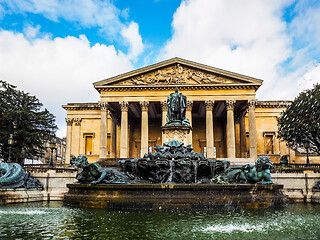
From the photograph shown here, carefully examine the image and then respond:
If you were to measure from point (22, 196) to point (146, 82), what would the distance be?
28964 millimetres

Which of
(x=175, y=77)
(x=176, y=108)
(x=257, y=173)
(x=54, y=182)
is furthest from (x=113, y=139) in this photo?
(x=257, y=173)

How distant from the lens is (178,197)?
877cm

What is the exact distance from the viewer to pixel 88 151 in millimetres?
48844

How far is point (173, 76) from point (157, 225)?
34.2m

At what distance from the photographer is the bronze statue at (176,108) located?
14.9m

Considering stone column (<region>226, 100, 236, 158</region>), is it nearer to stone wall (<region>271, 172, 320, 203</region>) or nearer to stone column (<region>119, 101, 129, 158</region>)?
stone column (<region>119, 101, 129, 158</region>)

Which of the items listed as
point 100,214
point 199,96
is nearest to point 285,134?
point 199,96

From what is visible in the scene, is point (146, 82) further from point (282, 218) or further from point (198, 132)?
point (282, 218)

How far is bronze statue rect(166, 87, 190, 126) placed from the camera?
1486 cm

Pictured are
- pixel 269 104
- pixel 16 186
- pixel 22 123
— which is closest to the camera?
pixel 16 186

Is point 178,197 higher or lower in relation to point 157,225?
higher

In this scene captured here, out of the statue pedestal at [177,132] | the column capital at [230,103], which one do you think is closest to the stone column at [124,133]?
the column capital at [230,103]

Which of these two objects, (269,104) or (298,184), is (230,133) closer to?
(269,104)

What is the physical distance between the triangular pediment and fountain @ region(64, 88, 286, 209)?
88.7 ft
